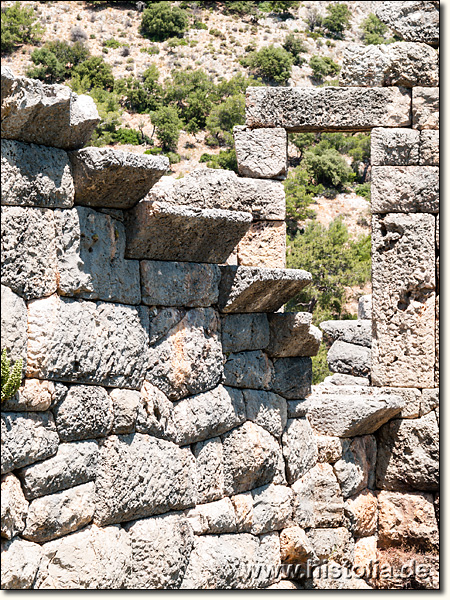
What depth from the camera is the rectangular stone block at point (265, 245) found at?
25.5 feet

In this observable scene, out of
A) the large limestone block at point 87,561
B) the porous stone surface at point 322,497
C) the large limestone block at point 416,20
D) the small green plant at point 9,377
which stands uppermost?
the large limestone block at point 416,20

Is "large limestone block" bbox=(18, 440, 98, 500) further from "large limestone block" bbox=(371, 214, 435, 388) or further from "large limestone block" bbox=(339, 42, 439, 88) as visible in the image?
"large limestone block" bbox=(339, 42, 439, 88)

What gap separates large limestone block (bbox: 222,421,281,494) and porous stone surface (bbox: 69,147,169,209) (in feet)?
6.75

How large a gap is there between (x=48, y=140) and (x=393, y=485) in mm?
5335

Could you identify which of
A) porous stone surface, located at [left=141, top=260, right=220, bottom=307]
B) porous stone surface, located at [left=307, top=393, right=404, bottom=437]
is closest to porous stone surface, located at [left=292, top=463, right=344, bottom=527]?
porous stone surface, located at [left=307, top=393, right=404, bottom=437]

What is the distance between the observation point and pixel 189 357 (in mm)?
5715

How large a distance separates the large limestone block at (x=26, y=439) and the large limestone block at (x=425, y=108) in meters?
5.32

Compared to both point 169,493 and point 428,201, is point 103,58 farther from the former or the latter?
point 169,493

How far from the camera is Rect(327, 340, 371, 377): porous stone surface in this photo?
9.21 meters

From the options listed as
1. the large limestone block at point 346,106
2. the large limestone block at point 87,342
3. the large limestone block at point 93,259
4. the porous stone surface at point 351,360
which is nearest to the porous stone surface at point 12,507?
the large limestone block at point 87,342

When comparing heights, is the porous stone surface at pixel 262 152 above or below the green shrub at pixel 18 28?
below

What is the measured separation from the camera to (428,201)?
8.23 meters

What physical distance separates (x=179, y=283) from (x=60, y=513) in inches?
69.5

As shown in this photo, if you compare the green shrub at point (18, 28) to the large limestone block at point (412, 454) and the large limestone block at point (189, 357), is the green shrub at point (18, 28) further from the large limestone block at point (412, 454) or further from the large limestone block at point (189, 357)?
the large limestone block at point (189, 357)
